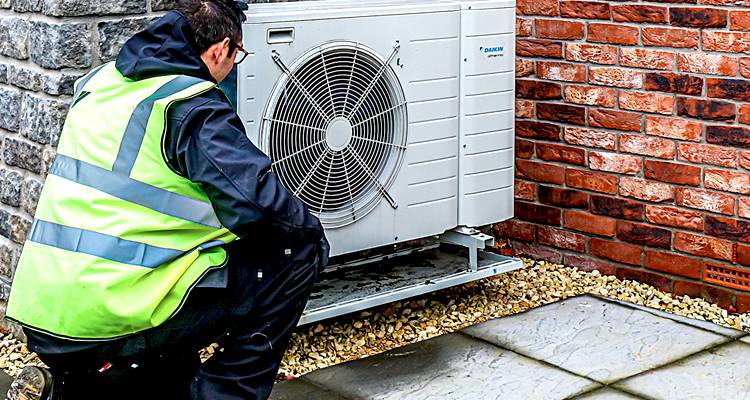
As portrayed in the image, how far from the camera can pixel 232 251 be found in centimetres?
293

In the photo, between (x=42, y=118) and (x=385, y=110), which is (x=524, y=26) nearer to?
(x=385, y=110)

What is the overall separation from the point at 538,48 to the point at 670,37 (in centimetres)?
65

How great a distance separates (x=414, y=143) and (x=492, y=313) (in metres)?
0.85

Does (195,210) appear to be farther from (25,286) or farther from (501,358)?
(501,358)

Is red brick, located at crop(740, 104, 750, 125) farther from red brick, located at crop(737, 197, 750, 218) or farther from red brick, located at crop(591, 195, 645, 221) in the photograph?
red brick, located at crop(591, 195, 645, 221)

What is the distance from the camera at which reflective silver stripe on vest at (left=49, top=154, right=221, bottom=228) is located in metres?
2.73

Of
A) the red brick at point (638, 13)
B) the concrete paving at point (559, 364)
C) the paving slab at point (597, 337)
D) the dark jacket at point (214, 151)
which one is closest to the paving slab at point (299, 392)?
the concrete paving at point (559, 364)

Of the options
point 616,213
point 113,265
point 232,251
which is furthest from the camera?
point 616,213

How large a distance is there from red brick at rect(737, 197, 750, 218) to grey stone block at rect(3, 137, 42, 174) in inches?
104

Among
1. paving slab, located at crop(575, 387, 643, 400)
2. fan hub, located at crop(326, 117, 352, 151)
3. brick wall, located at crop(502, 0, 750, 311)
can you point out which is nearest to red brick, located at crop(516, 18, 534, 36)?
brick wall, located at crop(502, 0, 750, 311)

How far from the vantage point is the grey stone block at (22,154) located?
12.4 ft

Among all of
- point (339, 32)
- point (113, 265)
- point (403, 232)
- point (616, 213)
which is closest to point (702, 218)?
point (616, 213)

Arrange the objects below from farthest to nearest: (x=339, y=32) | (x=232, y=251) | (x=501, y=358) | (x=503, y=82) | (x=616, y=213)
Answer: (x=616, y=213)
(x=503, y=82)
(x=501, y=358)
(x=339, y=32)
(x=232, y=251)

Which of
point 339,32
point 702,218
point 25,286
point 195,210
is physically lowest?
point 702,218
